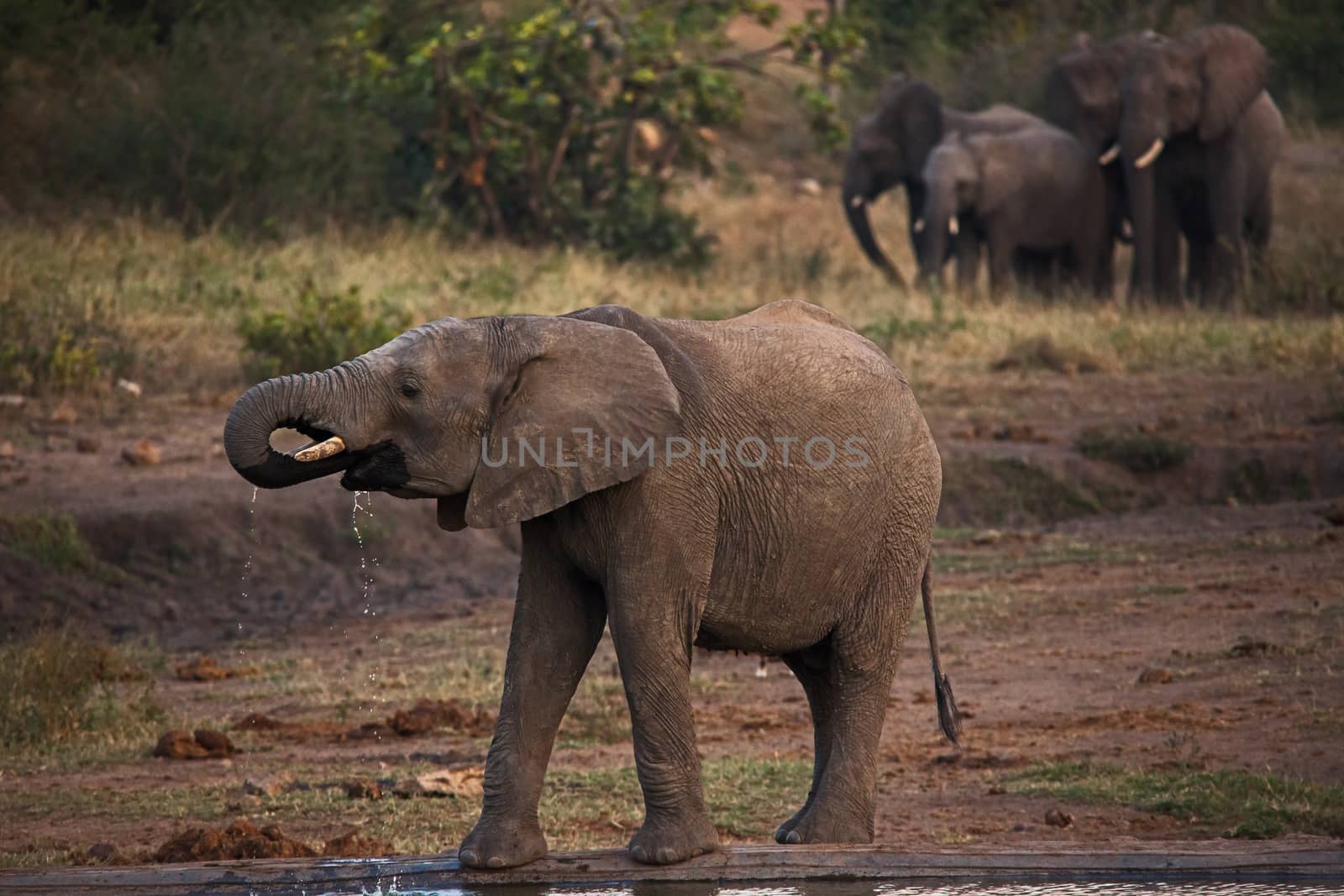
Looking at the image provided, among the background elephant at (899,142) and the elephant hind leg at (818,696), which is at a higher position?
the background elephant at (899,142)

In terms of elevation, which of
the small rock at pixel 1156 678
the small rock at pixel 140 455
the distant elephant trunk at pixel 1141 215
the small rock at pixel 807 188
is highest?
the small rock at pixel 807 188

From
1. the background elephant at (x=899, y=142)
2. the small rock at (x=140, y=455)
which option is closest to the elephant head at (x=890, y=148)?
the background elephant at (x=899, y=142)

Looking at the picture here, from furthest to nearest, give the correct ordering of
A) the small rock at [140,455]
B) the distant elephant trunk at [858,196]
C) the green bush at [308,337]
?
the distant elephant trunk at [858,196] < the green bush at [308,337] < the small rock at [140,455]

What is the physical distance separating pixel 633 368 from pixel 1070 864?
167 cm

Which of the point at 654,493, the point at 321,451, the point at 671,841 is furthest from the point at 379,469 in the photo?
the point at 671,841

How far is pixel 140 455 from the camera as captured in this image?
11.3 metres

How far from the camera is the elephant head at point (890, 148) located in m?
21.4

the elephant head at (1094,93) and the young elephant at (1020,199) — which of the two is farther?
the elephant head at (1094,93)

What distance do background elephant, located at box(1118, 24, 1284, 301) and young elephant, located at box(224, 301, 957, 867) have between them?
1367cm

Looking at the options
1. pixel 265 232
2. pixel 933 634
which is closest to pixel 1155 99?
pixel 265 232

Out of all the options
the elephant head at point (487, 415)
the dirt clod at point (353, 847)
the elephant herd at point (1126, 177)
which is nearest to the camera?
the elephant head at point (487, 415)

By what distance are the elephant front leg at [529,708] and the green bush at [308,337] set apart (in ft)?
25.7

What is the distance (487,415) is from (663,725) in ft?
2.98

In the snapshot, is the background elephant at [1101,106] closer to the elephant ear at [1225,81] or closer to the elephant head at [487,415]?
the elephant ear at [1225,81]
